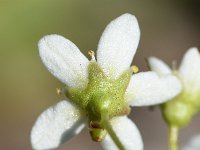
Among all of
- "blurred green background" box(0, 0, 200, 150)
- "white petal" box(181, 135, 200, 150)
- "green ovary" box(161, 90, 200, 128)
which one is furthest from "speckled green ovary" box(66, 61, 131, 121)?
"blurred green background" box(0, 0, 200, 150)

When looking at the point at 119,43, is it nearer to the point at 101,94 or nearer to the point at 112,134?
the point at 101,94

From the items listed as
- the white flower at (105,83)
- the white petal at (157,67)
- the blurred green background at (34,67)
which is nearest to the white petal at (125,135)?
the white flower at (105,83)

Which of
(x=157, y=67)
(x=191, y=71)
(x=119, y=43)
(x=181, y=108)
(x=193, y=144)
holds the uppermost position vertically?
(x=119, y=43)

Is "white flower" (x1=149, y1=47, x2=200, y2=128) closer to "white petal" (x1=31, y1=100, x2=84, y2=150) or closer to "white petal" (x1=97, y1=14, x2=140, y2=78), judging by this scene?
"white petal" (x1=97, y1=14, x2=140, y2=78)

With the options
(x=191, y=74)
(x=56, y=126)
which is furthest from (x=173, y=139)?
(x=56, y=126)

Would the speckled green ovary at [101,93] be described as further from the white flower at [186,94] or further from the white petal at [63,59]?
the white flower at [186,94]

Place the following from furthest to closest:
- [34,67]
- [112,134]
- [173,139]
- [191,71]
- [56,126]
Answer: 1. [34,67]
2. [191,71]
3. [173,139]
4. [56,126]
5. [112,134]

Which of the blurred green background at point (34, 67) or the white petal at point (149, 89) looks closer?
the white petal at point (149, 89)
